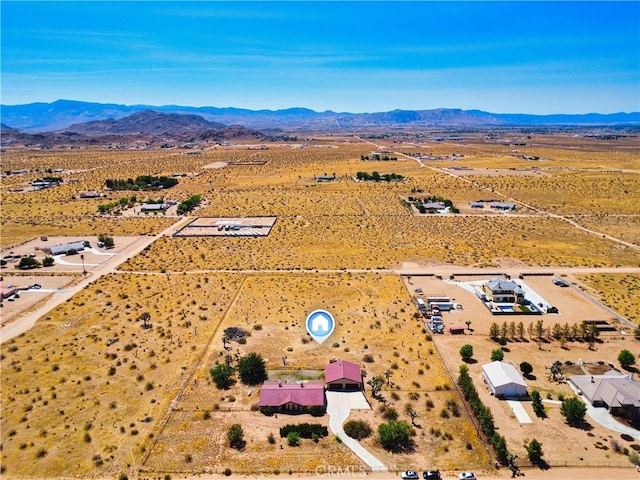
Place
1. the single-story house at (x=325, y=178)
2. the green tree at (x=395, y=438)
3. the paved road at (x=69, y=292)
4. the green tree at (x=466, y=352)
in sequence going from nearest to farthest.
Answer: the green tree at (x=395, y=438) → the green tree at (x=466, y=352) → the paved road at (x=69, y=292) → the single-story house at (x=325, y=178)

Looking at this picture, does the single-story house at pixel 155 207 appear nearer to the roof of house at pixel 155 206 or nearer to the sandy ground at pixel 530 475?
the roof of house at pixel 155 206

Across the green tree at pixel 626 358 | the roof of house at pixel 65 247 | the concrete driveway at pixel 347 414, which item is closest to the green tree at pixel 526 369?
the green tree at pixel 626 358

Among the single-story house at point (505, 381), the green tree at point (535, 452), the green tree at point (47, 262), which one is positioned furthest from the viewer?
the green tree at point (47, 262)

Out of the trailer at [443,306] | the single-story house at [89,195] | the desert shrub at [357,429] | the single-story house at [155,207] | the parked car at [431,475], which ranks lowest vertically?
the parked car at [431,475]

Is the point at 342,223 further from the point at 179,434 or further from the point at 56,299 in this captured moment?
the point at 179,434

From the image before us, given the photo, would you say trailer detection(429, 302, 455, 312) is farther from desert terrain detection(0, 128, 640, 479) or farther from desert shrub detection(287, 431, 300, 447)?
desert shrub detection(287, 431, 300, 447)

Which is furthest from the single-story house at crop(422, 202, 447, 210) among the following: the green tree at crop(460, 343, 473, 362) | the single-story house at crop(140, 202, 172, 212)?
the green tree at crop(460, 343, 473, 362)

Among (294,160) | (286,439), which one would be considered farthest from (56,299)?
(294,160)
